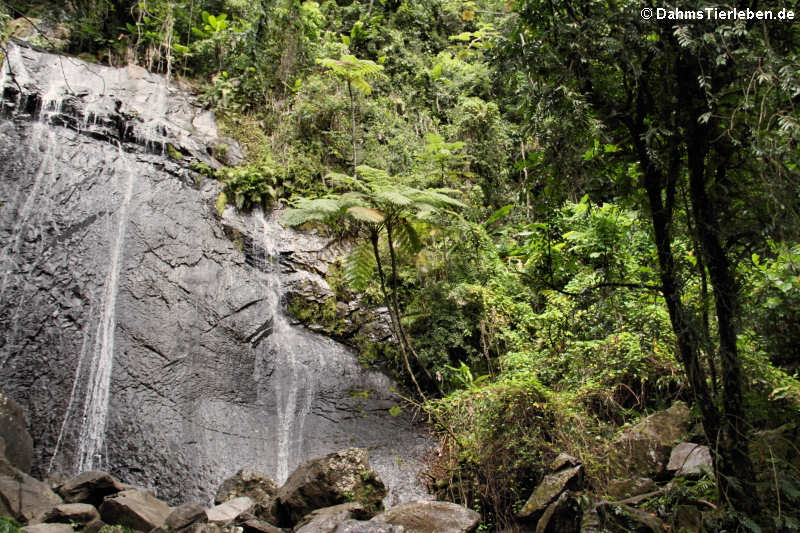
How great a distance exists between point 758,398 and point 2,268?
358 inches

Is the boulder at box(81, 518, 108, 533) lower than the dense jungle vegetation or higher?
lower

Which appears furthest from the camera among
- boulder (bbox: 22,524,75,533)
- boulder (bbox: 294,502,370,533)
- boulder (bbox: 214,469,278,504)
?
boulder (bbox: 214,469,278,504)

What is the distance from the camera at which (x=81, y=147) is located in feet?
29.7

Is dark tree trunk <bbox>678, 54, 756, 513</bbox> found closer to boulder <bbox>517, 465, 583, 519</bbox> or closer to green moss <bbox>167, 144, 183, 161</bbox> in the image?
boulder <bbox>517, 465, 583, 519</bbox>

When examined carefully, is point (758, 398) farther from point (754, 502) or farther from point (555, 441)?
point (555, 441)

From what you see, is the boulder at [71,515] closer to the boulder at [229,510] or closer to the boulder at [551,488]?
the boulder at [229,510]

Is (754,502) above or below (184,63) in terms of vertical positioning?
below

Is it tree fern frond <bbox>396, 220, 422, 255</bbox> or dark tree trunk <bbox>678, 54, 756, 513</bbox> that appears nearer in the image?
dark tree trunk <bbox>678, 54, 756, 513</bbox>

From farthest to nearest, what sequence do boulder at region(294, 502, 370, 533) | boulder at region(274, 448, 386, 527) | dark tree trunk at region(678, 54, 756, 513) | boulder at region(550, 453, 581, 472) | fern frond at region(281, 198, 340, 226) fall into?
fern frond at region(281, 198, 340, 226)
boulder at region(274, 448, 386, 527)
boulder at region(550, 453, 581, 472)
boulder at region(294, 502, 370, 533)
dark tree trunk at region(678, 54, 756, 513)

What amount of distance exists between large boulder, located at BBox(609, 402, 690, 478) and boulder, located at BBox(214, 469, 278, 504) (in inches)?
147

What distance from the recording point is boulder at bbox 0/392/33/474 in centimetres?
560

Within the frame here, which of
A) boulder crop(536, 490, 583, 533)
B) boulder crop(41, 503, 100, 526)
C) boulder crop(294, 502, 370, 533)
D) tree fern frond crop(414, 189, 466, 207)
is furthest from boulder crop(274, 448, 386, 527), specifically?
tree fern frond crop(414, 189, 466, 207)

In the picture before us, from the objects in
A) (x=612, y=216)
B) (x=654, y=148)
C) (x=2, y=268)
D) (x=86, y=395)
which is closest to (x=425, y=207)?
(x=612, y=216)

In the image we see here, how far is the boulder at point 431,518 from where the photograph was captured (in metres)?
4.27
